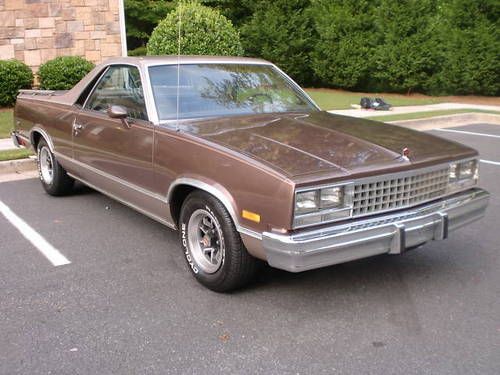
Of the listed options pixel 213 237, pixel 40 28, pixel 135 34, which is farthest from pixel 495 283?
pixel 135 34

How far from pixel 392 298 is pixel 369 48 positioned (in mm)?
15714

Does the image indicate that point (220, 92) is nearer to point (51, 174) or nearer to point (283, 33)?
point (51, 174)

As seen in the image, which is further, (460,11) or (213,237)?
(460,11)

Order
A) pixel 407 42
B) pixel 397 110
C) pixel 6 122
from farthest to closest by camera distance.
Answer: pixel 407 42, pixel 397 110, pixel 6 122

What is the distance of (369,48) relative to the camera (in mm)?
18281

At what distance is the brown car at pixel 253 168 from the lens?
330 cm

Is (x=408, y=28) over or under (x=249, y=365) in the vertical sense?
over

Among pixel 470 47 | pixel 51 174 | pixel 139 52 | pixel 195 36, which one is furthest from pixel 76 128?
pixel 139 52

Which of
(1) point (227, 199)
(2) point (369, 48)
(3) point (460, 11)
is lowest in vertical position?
(1) point (227, 199)

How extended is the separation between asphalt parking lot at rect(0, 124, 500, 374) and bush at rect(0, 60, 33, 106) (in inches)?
303

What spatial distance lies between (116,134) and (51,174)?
1920 millimetres

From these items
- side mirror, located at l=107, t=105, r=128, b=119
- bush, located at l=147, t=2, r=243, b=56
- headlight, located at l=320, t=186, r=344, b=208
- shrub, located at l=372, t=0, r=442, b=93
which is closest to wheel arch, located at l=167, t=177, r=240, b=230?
headlight, located at l=320, t=186, r=344, b=208

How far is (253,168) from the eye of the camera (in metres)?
3.35

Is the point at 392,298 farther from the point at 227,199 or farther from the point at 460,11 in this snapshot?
the point at 460,11
